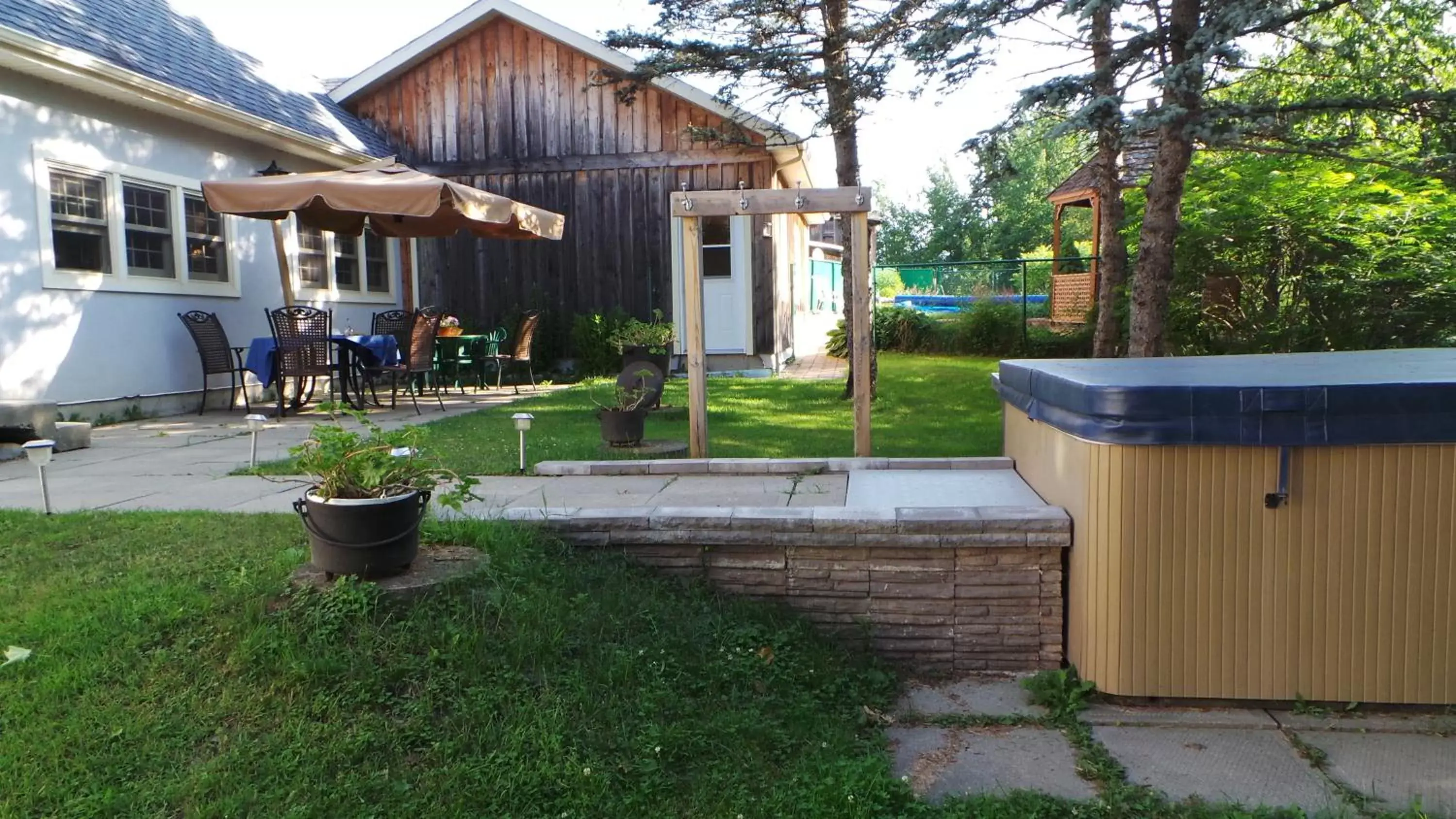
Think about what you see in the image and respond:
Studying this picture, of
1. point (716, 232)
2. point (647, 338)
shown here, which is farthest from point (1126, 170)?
point (647, 338)

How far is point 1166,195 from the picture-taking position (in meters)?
6.51

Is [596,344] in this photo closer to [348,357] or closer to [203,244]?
[348,357]

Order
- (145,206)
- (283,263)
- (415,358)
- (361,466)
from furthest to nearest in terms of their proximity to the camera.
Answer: (283,263)
(145,206)
(415,358)
(361,466)

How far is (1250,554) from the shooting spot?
310 centimetres

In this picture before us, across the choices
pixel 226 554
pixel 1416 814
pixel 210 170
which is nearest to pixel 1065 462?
pixel 1416 814

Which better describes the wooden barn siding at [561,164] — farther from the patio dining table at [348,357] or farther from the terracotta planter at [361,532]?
the terracotta planter at [361,532]

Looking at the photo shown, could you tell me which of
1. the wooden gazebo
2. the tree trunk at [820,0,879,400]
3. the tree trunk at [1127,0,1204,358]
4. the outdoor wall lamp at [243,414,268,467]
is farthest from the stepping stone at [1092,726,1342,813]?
the wooden gazebo

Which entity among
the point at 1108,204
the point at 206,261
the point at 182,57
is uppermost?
the point at 182,57

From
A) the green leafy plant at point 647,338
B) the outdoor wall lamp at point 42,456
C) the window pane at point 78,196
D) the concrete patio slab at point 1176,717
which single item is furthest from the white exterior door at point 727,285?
the concrete patio slab at point 1176,717

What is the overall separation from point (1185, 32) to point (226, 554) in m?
6.14

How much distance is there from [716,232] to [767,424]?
5648mm

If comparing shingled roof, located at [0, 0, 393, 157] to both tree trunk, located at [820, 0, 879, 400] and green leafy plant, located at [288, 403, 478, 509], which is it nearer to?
tree trunk, located at [820, 0, 879, 400]

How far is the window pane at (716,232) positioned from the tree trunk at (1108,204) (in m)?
4.69

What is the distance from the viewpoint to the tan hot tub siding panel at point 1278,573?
3.03 metres
